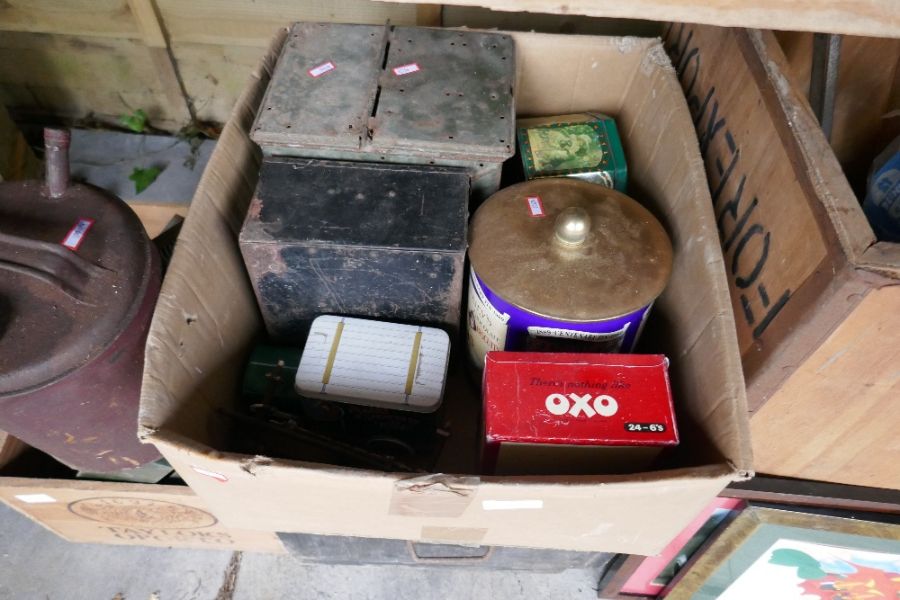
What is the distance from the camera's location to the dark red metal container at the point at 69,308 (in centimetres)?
84

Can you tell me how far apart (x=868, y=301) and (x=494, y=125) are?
1.91 feet

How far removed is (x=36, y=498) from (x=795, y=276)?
1303 millimetres

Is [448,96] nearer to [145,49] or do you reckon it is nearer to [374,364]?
[374,364]

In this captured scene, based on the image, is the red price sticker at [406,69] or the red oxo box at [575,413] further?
the red price sticker at [406,69]

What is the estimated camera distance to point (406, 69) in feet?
3.63

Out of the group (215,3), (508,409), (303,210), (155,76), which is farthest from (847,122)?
(155,76)

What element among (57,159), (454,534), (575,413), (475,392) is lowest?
(454,534)

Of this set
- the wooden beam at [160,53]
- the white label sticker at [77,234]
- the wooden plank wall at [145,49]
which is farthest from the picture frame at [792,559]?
the wooden beam at [160,53]

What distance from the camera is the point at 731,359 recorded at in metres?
0.80

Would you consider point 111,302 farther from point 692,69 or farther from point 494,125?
point 692,69

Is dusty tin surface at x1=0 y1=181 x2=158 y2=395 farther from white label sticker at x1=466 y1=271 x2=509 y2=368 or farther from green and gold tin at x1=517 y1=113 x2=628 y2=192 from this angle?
green and gold tin at x1=517 y1=113 x2=628 y2=192

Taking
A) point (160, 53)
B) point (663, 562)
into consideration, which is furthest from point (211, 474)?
point (160, 53)

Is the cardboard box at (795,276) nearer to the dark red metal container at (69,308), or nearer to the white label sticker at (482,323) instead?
the white label sticker at (482,323)

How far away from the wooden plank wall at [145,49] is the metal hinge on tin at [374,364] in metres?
0.80
